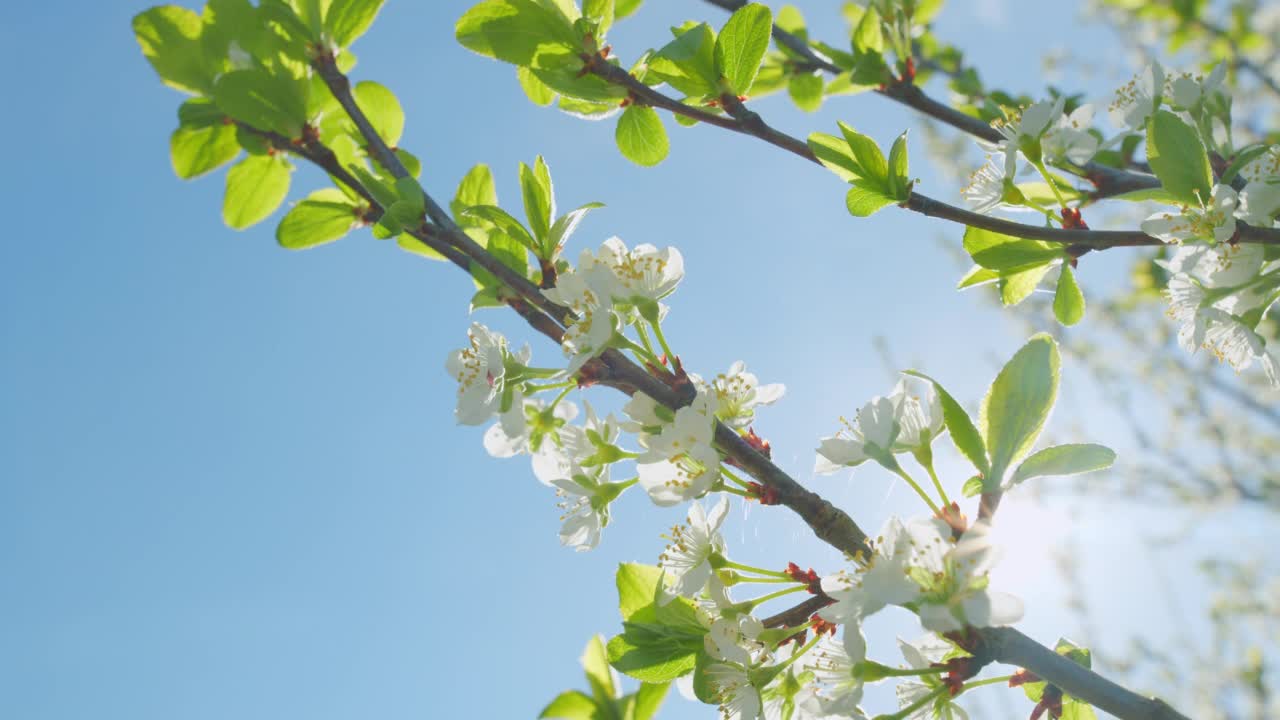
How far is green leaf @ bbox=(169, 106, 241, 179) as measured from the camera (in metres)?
1.34

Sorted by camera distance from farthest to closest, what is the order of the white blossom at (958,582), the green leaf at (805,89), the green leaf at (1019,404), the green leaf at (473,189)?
the green leaf at (805,89) < the green leaf at (473,189) < the green leaf at (1019,404) < the white blossom at (958,582)

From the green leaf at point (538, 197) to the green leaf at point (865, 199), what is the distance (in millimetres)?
401

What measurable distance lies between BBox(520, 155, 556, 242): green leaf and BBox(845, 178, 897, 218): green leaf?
0.40 meters

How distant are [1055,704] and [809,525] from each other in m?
0.34

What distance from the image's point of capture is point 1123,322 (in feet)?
21.1

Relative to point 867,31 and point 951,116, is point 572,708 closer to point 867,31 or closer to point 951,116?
point 951,116

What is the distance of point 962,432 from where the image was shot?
87 cm

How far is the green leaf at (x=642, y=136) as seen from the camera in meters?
1.20

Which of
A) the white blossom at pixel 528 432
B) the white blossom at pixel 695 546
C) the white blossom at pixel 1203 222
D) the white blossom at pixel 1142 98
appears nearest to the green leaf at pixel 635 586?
the white blossom at pixel 695 546

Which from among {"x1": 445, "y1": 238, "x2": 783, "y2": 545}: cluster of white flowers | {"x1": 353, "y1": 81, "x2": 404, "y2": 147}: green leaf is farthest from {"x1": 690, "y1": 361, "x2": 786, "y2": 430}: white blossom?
{"x1": 353, "y1": 81, "x2": 404, "y2": 147}: green leaf

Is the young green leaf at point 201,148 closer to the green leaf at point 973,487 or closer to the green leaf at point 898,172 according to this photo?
the green leaf at point 898,172

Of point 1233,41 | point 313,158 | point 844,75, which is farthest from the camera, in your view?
point 1233,41

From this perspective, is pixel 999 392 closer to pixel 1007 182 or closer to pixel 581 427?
pixel 1007 182

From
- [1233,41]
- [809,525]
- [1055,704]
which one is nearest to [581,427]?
[809,525]
